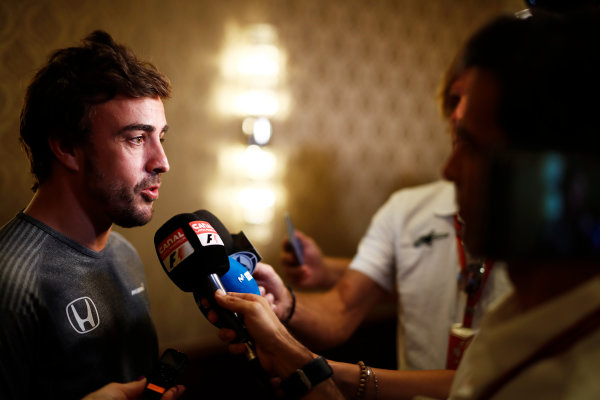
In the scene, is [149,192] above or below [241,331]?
above

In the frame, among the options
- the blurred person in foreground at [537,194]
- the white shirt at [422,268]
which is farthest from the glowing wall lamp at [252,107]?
the blurred person in foreground at [537,194]

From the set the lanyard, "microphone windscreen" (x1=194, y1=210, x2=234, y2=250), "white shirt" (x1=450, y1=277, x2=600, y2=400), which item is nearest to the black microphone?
"microphone windscreen" (x1=194, y1=210, x2=234, y2=250)

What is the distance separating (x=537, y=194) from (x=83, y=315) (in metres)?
0.98

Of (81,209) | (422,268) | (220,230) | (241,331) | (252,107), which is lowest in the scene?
(422,268)

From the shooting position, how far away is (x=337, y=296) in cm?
181

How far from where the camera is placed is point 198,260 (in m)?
0.91

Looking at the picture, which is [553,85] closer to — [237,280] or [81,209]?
[237,280]

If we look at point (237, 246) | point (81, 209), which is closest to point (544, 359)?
point (237, 246)

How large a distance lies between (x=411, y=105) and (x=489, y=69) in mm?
2468

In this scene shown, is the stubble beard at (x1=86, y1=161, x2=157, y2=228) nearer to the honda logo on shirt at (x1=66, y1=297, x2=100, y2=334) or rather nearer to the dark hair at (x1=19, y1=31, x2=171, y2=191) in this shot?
the dark hair at (x1=19, y1=31, x2=171, y2=191)

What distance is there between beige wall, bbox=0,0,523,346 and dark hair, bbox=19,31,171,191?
13.2 inches

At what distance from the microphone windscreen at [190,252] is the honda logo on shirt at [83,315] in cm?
24

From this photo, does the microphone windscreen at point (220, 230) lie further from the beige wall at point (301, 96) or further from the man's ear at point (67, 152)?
the beige wall at point (301, 96)

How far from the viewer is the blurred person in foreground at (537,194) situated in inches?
→ 21.7
